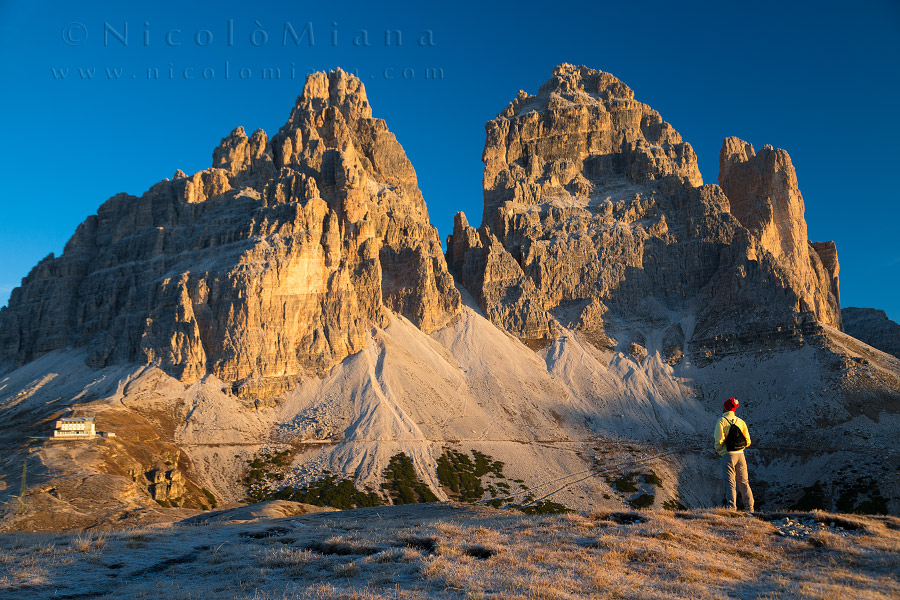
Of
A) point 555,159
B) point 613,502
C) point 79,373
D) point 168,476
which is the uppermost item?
point 555,159

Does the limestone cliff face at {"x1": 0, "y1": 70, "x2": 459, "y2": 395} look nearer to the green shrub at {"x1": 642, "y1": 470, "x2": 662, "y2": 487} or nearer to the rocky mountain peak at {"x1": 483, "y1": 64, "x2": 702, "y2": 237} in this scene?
the rocky mountain peak at {"x1": 483, "y1": 64, "x2": 702, "y2": 237}

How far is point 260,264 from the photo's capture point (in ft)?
366

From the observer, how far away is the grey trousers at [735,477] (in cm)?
2180

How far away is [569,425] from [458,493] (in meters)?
28.2

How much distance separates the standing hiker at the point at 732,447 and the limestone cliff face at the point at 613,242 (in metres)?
104

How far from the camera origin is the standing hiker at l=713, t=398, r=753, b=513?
21203 mm

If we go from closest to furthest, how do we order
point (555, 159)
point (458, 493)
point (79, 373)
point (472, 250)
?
point (458, 493) < point (79, 373) < point (472, 250) < point (555, 159)

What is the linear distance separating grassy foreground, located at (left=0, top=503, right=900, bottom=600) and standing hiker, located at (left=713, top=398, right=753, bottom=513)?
37.3 inches

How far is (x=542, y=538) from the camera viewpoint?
20000 mm

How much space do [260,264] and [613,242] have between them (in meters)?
72.6

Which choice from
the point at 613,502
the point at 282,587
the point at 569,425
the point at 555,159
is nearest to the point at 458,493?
the point at 613,502

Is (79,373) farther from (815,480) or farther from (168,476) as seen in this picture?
(815,480)

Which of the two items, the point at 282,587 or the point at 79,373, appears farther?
the point at 79,373

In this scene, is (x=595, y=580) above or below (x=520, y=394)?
below
